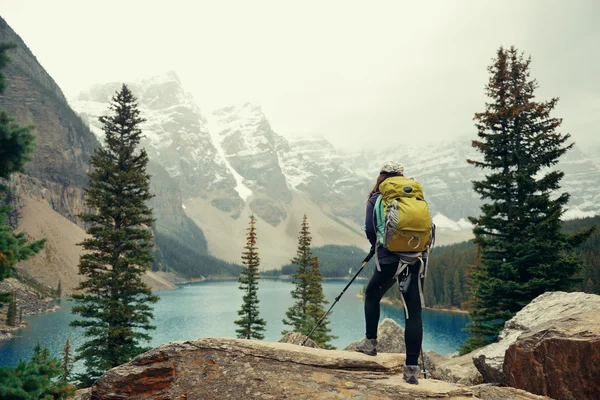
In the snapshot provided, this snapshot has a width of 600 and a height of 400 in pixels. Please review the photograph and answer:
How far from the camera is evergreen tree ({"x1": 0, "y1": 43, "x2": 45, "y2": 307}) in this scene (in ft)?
24.0

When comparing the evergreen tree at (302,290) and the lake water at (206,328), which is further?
the lake water at (206,328)

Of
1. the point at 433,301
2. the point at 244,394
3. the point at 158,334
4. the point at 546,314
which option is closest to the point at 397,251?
the point at 244,394

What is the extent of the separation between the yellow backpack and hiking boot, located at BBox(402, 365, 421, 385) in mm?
1819

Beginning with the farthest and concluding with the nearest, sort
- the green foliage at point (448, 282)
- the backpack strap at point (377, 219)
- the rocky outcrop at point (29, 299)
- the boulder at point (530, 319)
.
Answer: the green foliage at point (448, 282) → the rocky outcrop at point (29, 299) → the boulder at point (530, 319) → the backpack strap at point (377, 219)

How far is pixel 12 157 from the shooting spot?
316 inches

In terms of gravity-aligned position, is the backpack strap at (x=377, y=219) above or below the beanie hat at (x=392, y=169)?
below

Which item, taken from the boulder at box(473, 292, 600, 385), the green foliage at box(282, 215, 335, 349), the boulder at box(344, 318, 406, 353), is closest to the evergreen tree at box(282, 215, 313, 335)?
the green foliage at box(282, 215, 335, 349)

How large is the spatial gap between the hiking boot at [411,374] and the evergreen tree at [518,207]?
13.5 m

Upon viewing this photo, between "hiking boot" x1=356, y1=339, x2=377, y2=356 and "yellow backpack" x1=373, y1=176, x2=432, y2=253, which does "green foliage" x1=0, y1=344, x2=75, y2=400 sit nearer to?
"hiking boot" x1=356, y1=339, x2=377, y2=356

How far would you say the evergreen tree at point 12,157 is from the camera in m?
7.31

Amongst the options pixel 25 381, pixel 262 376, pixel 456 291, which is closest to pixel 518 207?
pixel 262 376

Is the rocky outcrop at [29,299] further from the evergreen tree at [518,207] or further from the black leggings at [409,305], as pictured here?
the black leggings at [409,305]

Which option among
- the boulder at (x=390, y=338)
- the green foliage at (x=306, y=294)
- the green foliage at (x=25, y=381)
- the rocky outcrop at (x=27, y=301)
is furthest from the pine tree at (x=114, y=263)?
the rocky outcrop at (x=27, y=301)

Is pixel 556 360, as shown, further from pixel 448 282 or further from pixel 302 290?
pixel 448 282
